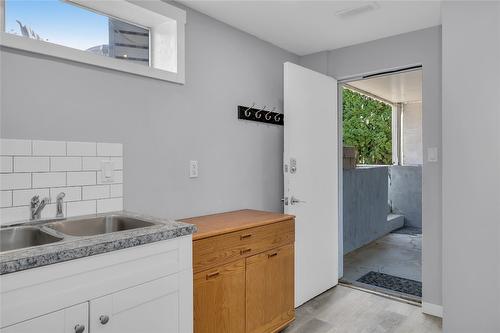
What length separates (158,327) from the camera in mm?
1466

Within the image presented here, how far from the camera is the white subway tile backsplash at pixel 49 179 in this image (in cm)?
163

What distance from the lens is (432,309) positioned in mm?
2688

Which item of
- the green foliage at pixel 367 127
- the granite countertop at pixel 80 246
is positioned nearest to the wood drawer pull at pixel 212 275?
the granite countertop at pixel 80 246

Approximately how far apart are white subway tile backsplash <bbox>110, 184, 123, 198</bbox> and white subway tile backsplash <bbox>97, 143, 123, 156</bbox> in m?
0.19

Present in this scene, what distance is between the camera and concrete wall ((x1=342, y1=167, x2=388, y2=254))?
14.1 feet

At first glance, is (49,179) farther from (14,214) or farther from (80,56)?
(80,56)

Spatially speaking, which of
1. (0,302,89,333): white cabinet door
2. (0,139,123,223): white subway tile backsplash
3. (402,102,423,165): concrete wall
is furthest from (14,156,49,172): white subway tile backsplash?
(402,102,423,165): concrete wall

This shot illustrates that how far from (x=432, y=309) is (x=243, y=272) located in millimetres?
1738

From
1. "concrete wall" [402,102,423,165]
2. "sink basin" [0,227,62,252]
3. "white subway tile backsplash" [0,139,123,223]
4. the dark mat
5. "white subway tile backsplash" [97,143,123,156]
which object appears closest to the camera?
"sink basin" [0,227,62,252]

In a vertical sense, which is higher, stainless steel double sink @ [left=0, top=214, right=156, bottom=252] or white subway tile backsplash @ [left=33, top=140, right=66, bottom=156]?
white subway tile backsplash @ [left=33, top=140, right=66, bottom=156]

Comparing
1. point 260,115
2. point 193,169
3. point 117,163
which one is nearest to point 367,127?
point 260,115

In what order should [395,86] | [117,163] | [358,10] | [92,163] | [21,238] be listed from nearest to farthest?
[21,238], [92,163], [117,163], [358,10], [395,86]

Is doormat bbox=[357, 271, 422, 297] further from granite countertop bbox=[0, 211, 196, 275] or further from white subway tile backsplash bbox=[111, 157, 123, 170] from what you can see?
white subway tile backsplash bbox=[111, 157, 123, 170]
